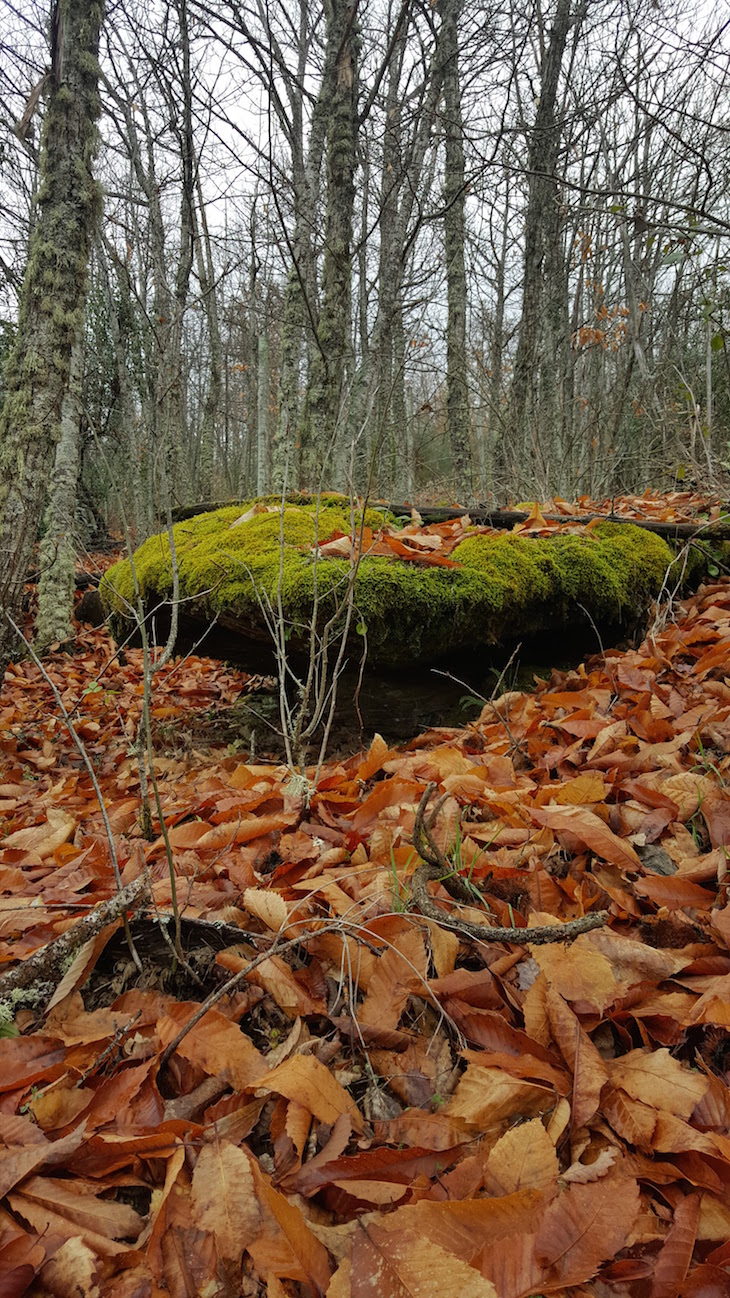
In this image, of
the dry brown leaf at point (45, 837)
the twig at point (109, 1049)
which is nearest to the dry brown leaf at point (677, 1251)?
the twig at point (109, 1049)

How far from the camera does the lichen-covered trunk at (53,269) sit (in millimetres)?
3434

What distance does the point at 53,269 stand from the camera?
3.44 m

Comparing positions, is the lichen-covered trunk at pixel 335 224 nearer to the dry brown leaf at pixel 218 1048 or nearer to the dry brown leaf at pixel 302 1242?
the dry brown leaf at pixel 218 1048

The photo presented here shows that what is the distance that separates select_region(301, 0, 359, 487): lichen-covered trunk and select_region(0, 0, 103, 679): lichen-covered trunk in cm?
189

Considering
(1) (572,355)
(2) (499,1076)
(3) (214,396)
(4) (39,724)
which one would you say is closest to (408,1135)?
(2) (499,1076)

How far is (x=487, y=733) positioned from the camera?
8.60 feet

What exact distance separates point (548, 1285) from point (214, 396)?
1425 centimetres

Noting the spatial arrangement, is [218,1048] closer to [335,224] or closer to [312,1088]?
[312,1088]

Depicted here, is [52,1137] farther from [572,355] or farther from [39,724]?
[572,355]

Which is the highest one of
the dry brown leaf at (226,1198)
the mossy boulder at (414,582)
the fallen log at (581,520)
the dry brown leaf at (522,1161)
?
the fallen log at (581,520)

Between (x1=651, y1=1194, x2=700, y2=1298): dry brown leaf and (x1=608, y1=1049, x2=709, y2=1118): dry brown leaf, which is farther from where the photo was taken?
(x1=608, y1=1049, x2=709, y2=1118): dry brown leaf

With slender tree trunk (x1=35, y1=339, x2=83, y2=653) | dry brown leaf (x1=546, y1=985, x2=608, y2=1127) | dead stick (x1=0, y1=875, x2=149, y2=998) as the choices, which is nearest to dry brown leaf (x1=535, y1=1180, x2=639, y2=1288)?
dry brown leaf (x1=546, y1=985, x2=608, y2=1127)

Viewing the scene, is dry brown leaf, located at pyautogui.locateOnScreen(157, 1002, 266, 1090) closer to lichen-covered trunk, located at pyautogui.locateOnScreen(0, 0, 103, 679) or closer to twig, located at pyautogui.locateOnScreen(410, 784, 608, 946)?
twig, located at pyautogui.locateOnScreen(410, 784, 608, 946)

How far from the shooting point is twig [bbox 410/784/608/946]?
120 cm
